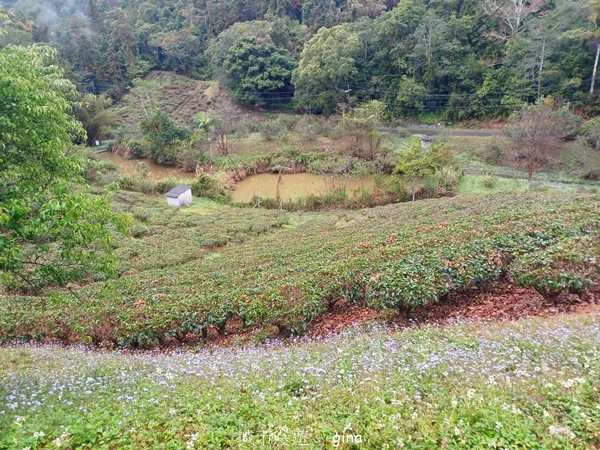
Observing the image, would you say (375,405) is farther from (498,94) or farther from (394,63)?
(394,63)

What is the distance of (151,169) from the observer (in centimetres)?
3859

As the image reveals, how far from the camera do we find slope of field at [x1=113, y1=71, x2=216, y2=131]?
167ft

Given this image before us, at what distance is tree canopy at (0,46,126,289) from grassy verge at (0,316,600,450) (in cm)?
195

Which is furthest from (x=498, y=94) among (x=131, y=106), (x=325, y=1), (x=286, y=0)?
(x=131, y=106)

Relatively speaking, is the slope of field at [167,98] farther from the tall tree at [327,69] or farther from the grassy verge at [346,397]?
the grassy verge at [346,397]

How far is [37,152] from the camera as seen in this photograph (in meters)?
5.92

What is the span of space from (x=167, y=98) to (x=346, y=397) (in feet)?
198

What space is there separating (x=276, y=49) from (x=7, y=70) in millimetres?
50224

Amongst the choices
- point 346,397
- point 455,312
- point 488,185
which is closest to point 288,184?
point 488,185

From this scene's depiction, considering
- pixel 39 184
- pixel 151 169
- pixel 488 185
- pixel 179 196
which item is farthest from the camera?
pixel 151 169

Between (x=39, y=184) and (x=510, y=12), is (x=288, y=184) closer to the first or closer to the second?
(x=39, y=184)

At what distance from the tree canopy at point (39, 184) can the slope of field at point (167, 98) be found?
45767 millimetres

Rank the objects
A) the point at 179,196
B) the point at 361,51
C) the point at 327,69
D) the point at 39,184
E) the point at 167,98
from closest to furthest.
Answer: the point at 39,184 → the point at 179,196 → the point at 327,69 → the point at 361,51 → the point at 167,98

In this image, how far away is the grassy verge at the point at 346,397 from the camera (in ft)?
11.9
